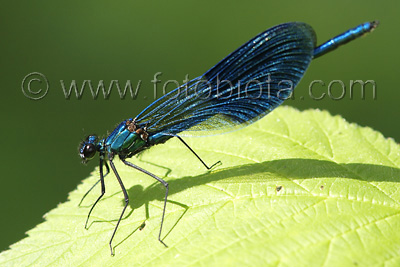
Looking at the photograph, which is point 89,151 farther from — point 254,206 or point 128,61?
point 128,61

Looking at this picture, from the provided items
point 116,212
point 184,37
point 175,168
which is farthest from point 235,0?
point 116,212

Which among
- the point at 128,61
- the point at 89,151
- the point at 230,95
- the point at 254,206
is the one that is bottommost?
the point at 254,206

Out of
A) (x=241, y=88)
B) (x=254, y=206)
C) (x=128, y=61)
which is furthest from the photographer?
Result: (x=128, y=61)

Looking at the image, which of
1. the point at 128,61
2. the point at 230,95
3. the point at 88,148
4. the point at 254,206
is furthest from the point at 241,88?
the point at 128,61

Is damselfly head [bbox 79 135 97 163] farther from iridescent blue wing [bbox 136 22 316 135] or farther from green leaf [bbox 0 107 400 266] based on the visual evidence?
iridescent blue wing [bbox 136 22 316 135]

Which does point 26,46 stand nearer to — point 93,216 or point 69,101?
point 69,101

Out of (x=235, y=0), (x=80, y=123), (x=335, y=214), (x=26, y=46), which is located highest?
(x=26, y=46)
